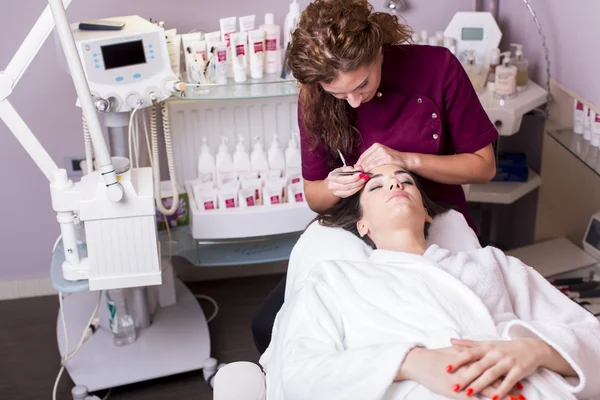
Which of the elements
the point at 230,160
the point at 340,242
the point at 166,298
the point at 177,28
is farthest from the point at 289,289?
the point at 177,28

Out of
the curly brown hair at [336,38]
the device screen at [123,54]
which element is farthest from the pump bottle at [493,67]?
the device screen at [123,54]

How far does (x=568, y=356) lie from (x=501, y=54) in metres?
1.44

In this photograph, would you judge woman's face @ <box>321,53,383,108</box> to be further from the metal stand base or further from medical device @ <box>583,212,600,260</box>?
the metal stand base

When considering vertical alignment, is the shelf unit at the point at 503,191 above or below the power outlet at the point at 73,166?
→ below

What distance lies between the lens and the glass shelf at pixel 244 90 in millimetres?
2242

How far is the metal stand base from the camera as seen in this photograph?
2.39m

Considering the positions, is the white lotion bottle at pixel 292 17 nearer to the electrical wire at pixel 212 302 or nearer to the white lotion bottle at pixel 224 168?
the white lotion bottle at pixel 224 168

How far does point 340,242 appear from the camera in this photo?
1.78 meters

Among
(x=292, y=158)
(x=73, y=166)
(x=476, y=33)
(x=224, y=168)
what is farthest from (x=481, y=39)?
(x=73, y=166)

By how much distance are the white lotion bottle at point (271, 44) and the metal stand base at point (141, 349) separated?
84 centimetres

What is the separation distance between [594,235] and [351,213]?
3.18 feet

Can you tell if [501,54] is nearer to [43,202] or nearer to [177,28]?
[177,28]

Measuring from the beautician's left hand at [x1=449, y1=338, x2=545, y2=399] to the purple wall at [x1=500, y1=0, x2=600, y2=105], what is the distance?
3.83 feet

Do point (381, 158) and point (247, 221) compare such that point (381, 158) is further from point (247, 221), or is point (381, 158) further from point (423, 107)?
point (247, 221)
